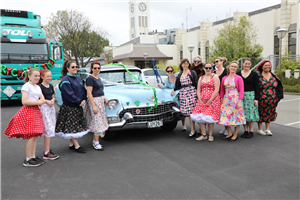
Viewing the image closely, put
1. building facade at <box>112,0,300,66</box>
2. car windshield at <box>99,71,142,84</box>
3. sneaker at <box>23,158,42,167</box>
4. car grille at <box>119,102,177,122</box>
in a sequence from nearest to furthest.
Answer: sneaker at <box>23,158,42,167</box>, car grille at <box>119,102,177,122</box>, car windshield at <box>99,71,142,84</box>, building facade at <box>112,0,300,66</box>

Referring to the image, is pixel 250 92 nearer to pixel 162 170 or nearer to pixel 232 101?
pixel 232 101

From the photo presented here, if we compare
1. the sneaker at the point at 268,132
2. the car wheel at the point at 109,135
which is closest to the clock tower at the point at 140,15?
the sneaker at the point at 268,132

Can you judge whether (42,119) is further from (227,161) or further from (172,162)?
(227,161)

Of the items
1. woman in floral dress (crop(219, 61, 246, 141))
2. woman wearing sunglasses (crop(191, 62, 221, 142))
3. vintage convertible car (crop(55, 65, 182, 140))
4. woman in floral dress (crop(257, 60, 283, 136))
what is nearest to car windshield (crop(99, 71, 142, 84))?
vintage convertible car (crop(55, 65, 182, 140))

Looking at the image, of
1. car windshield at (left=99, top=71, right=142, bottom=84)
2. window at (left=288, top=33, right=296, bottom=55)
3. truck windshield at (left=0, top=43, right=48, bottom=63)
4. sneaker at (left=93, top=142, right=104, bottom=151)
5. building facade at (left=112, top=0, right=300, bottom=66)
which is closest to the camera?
sneaker at (left=93, top=142, right=104, bottom=151)

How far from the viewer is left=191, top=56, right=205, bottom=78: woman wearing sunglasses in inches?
248

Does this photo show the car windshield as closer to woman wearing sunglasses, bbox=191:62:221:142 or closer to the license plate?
the license plate

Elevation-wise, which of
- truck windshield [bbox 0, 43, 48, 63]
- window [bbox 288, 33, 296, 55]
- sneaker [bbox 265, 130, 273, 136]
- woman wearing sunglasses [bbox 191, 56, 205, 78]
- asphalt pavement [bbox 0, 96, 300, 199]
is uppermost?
window [bbox 288, 33, 296, 55]

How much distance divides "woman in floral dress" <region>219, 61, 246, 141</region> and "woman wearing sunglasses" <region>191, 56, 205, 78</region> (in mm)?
703

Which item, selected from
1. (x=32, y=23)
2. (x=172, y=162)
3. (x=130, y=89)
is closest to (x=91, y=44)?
(x=32, y=23)

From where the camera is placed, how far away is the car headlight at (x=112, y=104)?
5586 mm

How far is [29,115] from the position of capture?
14.7 feet

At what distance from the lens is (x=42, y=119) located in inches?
189

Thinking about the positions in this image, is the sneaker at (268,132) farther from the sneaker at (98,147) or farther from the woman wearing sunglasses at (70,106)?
the woman wearing sunglasses at (70,106)
